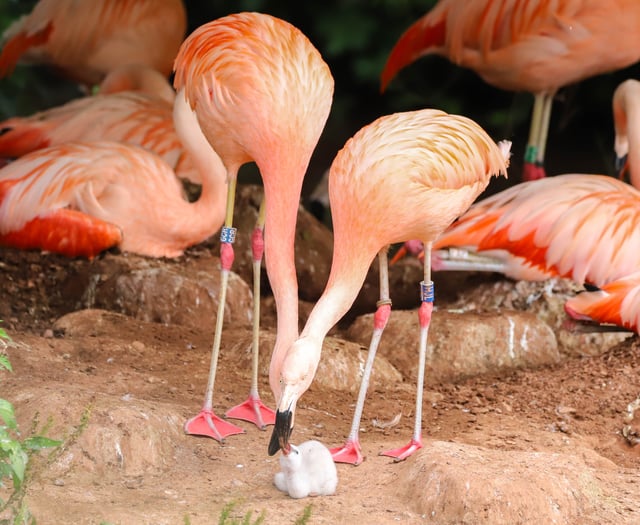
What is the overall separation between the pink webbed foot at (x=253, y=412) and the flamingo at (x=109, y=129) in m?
2.42

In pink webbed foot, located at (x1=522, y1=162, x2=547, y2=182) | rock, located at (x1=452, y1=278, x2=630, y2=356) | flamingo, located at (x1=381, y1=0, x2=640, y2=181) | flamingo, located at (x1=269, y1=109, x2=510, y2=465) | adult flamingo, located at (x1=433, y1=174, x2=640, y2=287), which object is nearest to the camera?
flamingo, located at (x1=269, y1=109, x2=510, y2=465)

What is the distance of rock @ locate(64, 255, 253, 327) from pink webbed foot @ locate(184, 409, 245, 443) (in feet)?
4.78

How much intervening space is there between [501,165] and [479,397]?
1207 millimetres

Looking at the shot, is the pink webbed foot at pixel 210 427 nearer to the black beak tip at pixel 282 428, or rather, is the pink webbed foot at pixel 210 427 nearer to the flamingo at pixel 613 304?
the black beak tip at pixel 282 428

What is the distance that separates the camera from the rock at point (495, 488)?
11.2 ft

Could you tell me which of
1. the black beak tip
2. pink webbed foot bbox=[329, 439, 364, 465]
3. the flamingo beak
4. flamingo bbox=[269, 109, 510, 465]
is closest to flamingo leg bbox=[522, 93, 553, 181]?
the flamingo beak

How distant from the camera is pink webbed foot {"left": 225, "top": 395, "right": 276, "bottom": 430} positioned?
4289mm

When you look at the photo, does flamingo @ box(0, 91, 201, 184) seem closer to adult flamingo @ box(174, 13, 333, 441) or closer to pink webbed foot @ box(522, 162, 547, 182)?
pink webbed foot @ box(522, 162, 547, 182)

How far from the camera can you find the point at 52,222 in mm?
5785

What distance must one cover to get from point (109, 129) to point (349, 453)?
10.8 feet

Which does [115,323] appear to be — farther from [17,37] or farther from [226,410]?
[17,37]

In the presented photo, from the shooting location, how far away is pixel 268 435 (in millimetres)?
4207

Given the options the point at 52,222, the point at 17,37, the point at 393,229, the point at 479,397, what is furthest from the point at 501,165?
the point at 17,37

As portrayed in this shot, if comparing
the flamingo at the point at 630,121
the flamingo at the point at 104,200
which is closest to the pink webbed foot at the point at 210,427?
the flamingo at the point at 104,200
